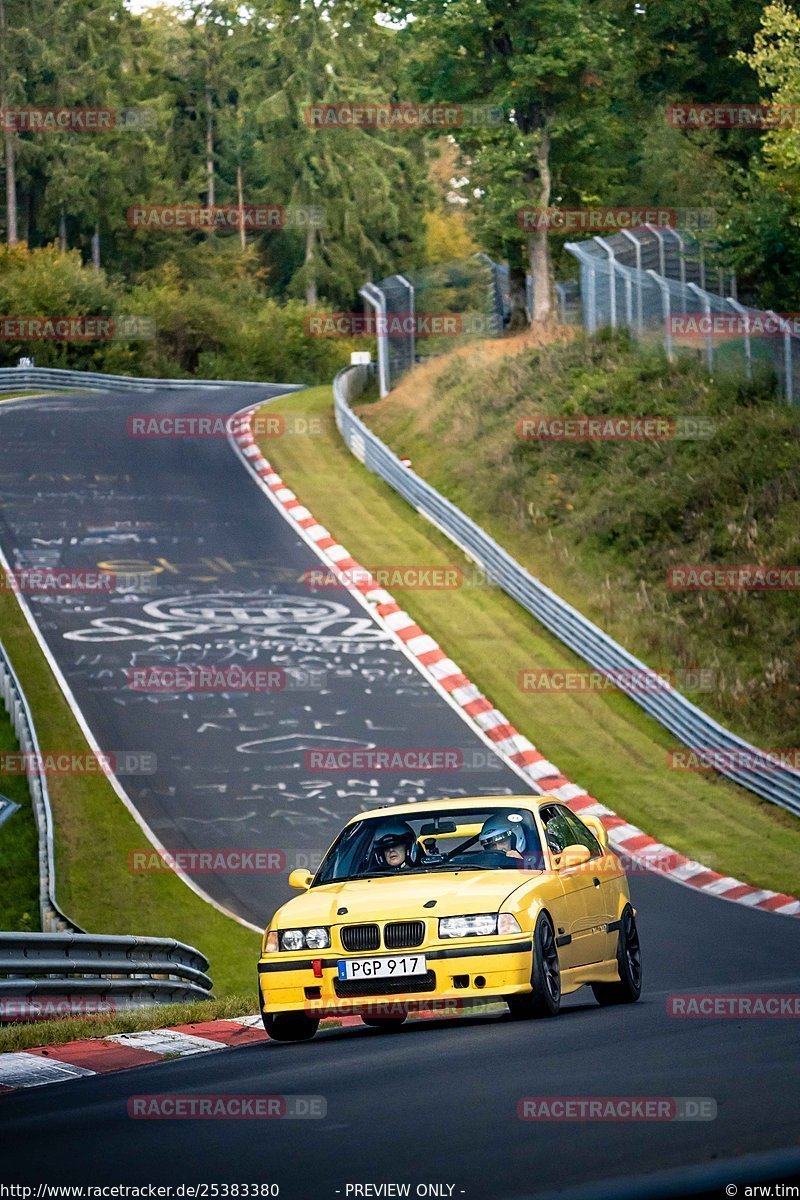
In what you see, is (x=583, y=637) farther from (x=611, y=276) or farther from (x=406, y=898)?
(x=406, y=898)

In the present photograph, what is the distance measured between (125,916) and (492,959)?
10.0m

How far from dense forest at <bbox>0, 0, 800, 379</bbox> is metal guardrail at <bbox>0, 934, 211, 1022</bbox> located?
26.8 metres

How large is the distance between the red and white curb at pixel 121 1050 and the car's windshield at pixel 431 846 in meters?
0.87

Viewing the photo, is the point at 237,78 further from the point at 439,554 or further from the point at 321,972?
the point at 321,972

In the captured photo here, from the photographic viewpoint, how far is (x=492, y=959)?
952 centimetres

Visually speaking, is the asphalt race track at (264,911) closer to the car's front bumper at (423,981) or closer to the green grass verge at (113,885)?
the car's front bumper at (423,981)

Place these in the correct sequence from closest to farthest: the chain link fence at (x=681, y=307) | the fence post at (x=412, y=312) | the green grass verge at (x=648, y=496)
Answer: the green grass verge at (x=648, y=496)
the chain link fence at (x=681, y=307)
the fence post at (x=412, y=312)

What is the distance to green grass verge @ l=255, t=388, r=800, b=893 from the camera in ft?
71.8

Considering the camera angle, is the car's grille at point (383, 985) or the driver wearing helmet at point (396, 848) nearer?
the car's grille at point (383, 985)

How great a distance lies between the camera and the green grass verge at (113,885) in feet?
58.1

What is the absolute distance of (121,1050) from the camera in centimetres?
978

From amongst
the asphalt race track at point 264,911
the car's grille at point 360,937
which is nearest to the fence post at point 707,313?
the asphalt race track at point 264,911

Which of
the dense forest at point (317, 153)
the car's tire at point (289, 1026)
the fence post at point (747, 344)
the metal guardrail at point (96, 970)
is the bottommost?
the metal guardrail at point (96, 970)

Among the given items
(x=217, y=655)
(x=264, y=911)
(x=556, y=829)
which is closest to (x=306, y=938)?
(x=556, y=829)
